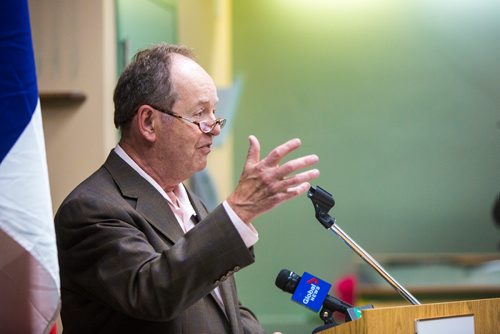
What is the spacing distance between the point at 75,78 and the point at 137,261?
2.12 metres

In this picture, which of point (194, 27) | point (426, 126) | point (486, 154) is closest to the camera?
point (486, 154)

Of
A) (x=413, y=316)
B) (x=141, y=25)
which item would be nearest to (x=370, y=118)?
(x=141, y=25)

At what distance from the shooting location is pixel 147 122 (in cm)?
236

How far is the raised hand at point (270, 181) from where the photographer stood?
6.02 ft

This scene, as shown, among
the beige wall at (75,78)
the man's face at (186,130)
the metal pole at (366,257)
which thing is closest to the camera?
the metal pole at (366,257)

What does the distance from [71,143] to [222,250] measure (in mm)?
2178

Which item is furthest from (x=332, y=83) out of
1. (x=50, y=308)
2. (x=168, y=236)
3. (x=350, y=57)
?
(x=50, y=308)

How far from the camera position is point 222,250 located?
192 centimetres

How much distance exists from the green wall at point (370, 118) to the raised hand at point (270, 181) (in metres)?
2.12

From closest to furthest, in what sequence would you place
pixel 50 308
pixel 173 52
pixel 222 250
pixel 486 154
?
pixel 50 308
pixel 222 250
pixel 173 52
pixel 486 154

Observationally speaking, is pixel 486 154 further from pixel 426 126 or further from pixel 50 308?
pixel 50 308

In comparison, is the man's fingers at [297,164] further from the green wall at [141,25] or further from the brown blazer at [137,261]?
the green wall at [141,25]

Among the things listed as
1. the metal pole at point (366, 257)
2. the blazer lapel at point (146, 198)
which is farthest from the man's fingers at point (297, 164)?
the blazer lapel at point (146, 198)

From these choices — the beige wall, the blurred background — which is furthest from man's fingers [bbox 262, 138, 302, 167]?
the beige wall
